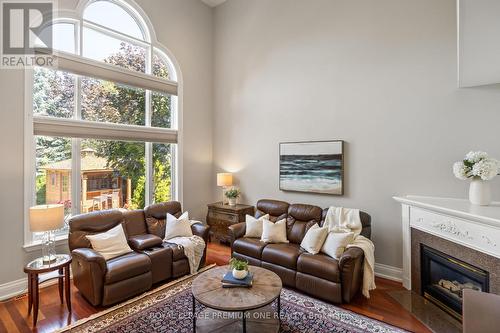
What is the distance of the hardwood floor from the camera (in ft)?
8.39

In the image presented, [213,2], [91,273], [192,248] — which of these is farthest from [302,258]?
[213,2]

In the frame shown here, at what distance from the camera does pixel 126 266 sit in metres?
2.97

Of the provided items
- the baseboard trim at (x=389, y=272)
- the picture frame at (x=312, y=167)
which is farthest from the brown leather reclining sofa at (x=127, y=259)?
the baseboard trim at (x=389, y=272)

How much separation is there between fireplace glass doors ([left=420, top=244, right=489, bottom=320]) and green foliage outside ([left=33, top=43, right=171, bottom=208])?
435 centimetres

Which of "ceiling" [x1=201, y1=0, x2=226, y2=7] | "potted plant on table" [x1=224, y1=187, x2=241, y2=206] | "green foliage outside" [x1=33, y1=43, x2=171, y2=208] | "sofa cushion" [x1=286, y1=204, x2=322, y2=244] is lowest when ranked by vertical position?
"sofa cushion" [x1=286, y1=204, x2=322, y2=244]

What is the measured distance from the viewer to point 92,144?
13.1ft

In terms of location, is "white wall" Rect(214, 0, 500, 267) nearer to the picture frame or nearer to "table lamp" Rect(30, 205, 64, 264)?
the picture frame

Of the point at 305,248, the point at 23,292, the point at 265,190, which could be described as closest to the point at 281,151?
the point at 265,190

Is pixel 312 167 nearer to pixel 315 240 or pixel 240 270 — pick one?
pixel 315 240

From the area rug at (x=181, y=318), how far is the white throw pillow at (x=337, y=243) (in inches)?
22.7

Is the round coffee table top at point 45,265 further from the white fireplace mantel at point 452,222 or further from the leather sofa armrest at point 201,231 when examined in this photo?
the white fireplace mantel at point 452,222

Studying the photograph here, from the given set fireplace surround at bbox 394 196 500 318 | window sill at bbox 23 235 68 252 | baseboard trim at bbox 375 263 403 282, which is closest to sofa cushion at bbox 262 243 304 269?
baseboard trim at bbox 375 263 403 282

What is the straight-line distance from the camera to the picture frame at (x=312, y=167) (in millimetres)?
4039

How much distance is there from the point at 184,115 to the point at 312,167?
9.19 feet
